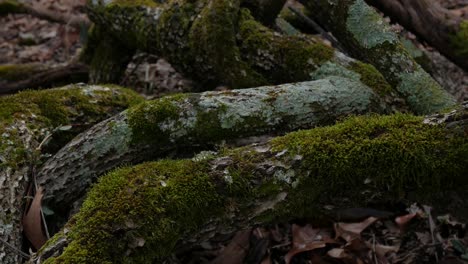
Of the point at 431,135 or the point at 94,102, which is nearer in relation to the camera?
the point at 431,135

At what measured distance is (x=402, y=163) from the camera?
2176 millimetres

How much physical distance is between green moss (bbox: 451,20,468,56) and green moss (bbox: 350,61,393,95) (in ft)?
2.15

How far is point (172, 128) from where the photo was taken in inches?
106

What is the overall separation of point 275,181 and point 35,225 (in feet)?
3.93

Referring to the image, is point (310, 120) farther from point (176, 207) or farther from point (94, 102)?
point (94, 102)

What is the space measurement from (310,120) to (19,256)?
1529 mm

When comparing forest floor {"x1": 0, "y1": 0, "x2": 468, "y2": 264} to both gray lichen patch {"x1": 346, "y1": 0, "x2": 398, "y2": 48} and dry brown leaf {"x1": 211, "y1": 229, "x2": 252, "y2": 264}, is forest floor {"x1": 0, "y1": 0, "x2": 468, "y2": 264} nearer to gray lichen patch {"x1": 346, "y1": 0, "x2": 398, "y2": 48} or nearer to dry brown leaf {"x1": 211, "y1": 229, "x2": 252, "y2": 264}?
dry brown leaf {"x1": 211, "y1": 229, "x2": 252, "y2": 264}

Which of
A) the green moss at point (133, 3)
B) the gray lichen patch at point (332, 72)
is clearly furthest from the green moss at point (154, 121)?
the green moss at point (133, 3)

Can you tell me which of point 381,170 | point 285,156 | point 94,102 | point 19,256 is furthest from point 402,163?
point 94,102

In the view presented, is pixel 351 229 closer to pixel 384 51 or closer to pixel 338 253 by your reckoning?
pixel 338 253

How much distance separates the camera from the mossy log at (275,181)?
2.10 meters

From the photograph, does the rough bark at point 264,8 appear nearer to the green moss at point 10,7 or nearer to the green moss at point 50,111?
the green moss at point 50,111

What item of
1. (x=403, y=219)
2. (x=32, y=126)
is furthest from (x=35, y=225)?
(x=403, y=219)

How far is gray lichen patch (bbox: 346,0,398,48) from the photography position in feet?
10.1
